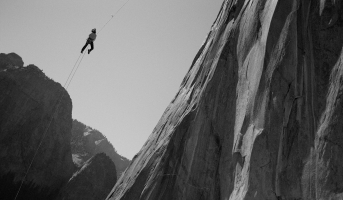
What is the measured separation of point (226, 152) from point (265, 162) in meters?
1.78

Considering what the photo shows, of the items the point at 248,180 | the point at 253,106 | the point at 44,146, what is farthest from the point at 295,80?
the point at 44,146

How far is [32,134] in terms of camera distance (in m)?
28.3

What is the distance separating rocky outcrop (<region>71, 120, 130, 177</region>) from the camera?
161 feet

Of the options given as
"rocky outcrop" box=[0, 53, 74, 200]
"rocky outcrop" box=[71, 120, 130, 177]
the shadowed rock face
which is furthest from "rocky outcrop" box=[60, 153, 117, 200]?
the shadowed rock face

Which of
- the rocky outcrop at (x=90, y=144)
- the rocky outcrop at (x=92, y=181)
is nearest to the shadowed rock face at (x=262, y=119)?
the rocky outcrop at (x=92, y=181)

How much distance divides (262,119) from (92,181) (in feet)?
81.7

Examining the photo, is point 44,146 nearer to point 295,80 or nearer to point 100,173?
point 100,173

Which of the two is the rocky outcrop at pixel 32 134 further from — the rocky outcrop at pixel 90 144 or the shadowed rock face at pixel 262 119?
the shadowed rock face at pixel 262 119

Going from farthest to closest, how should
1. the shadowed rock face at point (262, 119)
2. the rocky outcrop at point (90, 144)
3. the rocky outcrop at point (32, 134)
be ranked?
the rocky outcrop at point (90, 144) → the rocky outcrop at point (32, 134) → the shadowed rock face at point (262, 119)

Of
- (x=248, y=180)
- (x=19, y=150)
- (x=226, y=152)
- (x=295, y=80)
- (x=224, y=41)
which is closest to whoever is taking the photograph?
(x=248, y=180)

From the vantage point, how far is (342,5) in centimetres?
871

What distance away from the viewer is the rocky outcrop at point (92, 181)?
27.7 metres

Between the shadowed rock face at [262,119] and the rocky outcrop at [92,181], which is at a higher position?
the shadowed rock face at [262,119]

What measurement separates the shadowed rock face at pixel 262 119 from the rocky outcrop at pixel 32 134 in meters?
20.2
